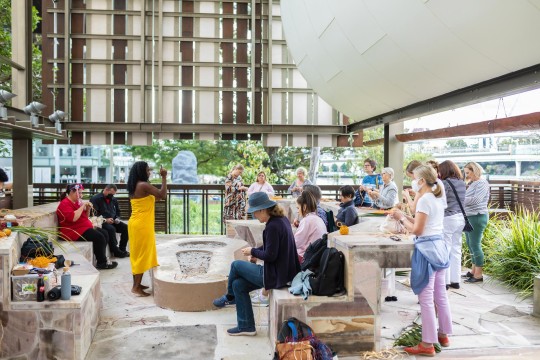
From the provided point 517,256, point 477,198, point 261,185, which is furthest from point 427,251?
point 261,185

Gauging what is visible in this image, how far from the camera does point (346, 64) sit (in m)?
5.18

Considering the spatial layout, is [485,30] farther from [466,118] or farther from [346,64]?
[466,118]

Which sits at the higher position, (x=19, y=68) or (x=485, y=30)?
(x=19, y=68)

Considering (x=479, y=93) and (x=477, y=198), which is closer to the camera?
(x=479, y=93)

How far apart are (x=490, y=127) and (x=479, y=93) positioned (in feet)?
2.65

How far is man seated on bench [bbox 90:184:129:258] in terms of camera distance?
7559 mm

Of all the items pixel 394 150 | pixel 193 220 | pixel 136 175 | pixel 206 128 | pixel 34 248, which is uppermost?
pixel 206 128

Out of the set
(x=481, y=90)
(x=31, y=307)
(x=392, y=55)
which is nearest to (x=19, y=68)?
(x=31, y=307)

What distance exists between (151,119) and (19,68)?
2.75 meters

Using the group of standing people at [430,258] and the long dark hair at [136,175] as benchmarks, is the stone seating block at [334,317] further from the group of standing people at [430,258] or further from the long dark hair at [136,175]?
the long dark hair at [136,175]

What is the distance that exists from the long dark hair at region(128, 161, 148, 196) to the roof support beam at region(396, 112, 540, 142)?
3.66 m

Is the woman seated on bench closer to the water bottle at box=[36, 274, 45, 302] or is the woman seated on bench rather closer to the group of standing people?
the group of standing people

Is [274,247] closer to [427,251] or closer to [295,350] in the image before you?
[295,350]

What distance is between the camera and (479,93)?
405 cm
